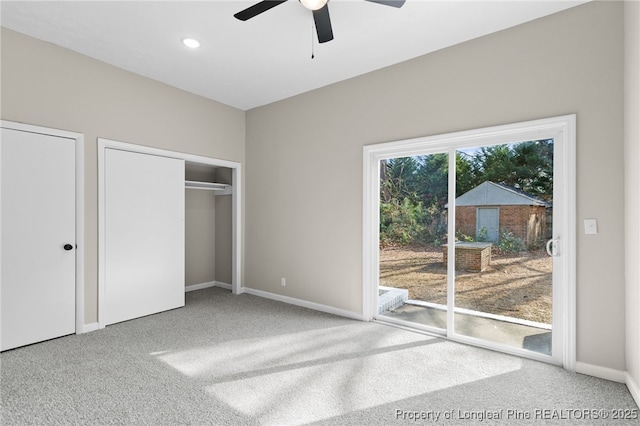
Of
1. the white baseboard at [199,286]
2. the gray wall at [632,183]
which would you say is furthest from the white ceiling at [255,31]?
the white baseboard at [199,286]

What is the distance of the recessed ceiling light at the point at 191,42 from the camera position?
10.0ft

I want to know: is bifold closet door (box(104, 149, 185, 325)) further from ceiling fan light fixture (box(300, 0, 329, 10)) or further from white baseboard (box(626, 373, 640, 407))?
white baseboard (box(626, 373, 640, 407))

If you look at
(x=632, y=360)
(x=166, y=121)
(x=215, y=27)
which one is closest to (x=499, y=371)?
(x=632, y=360)

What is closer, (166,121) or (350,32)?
(350,32)

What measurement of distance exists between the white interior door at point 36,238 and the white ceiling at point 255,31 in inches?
42.2

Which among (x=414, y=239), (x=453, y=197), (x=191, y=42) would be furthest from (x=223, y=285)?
(x=453, y=197)

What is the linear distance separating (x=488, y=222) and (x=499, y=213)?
A: 0.13 metres

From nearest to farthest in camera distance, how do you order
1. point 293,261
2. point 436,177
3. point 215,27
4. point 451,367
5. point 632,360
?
point 632,360
point 451,367
point 215,27
point 436,177
point 293,261

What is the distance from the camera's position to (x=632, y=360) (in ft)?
7.39

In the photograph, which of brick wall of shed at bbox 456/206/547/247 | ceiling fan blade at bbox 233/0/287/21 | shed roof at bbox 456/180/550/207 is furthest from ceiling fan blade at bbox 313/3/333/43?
brick wall of shed at bbox 456/206/547/247

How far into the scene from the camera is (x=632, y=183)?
2.22 m

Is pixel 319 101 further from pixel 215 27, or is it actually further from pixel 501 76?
pixel 501 76

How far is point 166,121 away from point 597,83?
4.41 m

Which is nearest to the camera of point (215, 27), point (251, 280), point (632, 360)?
point (632, 360)
